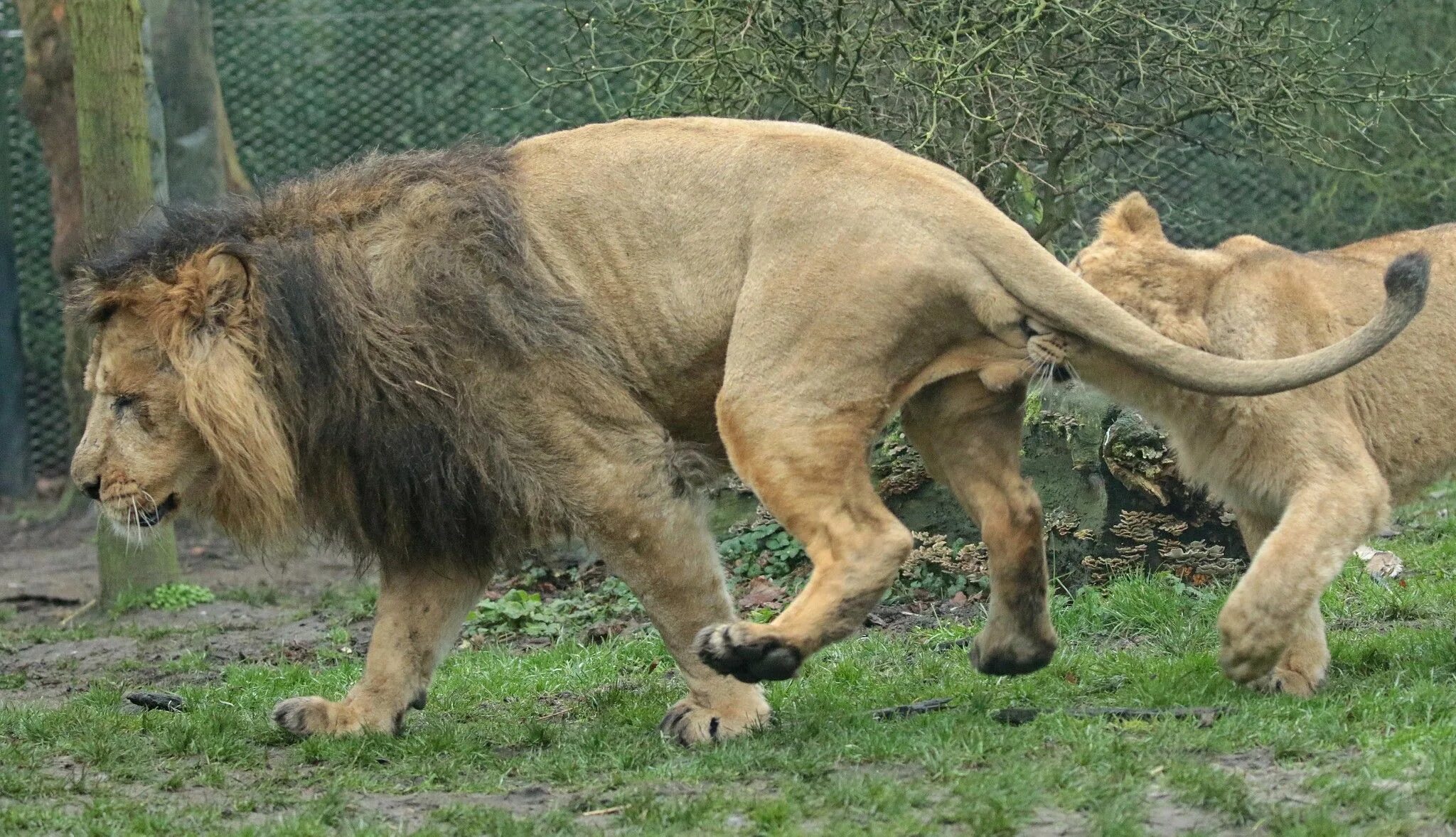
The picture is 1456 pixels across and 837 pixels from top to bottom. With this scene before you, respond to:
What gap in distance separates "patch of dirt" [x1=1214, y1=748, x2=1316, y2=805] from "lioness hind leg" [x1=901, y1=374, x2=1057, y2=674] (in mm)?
833

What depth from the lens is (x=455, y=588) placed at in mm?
5055

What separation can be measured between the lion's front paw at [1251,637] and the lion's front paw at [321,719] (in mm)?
2332

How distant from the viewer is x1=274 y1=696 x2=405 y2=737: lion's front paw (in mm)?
4926

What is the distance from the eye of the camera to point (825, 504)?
436 centimetres

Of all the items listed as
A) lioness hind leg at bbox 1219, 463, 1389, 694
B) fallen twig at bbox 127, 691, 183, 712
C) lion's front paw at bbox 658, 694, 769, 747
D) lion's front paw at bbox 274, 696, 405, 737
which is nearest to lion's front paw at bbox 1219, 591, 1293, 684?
lioness hind leg at bbox 1219, 463, 1389, 694

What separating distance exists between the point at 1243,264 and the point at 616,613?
135 inches

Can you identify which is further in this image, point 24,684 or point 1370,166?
point 1370,166

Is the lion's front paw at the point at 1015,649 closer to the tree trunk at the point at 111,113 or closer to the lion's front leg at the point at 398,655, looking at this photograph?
the lion's front leg at the point at 398,655

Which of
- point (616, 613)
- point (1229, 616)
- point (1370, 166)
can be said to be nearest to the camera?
point (1229, 616)

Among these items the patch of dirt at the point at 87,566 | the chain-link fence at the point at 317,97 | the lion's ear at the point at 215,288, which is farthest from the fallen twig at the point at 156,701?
the chain-link fence at the point at 317,97

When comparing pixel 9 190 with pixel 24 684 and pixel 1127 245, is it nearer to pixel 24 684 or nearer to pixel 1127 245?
pixel 24 684

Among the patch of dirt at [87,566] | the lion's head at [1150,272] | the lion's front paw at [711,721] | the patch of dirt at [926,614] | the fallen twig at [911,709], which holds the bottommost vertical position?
the patch of dirt at [87,566]

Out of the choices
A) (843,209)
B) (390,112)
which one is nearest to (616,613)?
(843,209)

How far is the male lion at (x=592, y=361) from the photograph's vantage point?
437 centimetres
